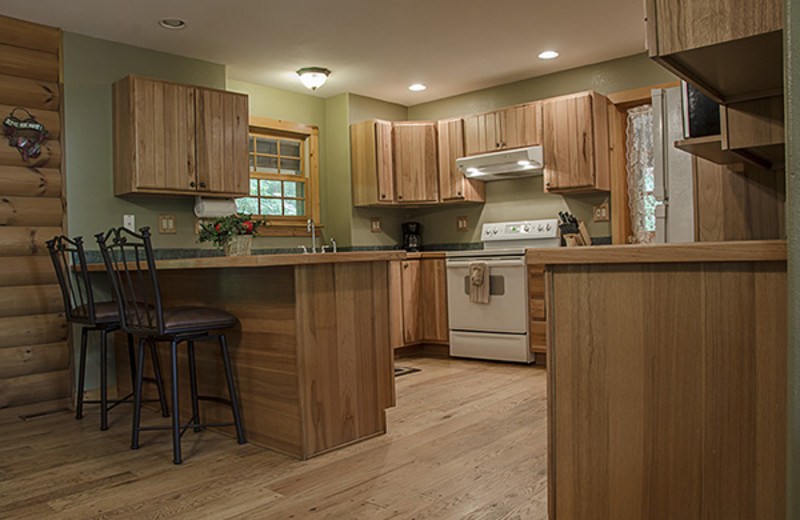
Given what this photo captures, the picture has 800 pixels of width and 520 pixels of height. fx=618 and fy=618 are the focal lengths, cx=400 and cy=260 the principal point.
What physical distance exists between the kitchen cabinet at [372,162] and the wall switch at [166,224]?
1745 millimetres

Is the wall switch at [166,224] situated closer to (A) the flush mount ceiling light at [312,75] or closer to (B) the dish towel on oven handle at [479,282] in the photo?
(A) the flush mount ceiling light at [312,75]

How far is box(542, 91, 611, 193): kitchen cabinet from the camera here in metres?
4.69

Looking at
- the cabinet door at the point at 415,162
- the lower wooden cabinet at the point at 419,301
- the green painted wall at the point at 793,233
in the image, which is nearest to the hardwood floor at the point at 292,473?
the green painted wall at the point at 793,233

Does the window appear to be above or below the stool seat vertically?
above

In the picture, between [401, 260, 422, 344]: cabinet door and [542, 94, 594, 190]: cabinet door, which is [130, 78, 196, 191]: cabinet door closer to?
[401, 260, 422, 344]: cabinet door

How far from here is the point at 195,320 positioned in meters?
2.67

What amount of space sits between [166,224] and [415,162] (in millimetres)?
2295

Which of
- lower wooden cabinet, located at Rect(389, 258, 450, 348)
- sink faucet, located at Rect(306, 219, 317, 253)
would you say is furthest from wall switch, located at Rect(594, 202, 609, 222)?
sink faucet, located at Rect(306, 219, 317, 253)

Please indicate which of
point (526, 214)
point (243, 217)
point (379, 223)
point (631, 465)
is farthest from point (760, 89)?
point (379, 223)

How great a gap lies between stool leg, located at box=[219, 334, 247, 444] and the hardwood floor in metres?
0.06

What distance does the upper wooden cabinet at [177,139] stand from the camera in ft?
12.9

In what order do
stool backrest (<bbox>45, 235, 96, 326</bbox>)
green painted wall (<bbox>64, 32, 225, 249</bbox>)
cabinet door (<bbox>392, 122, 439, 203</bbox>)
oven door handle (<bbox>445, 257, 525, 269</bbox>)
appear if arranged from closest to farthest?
1. stool backrest (<bbox>45, 235, 96, 326</bbox>)
2. green painted wall (<bbox>64, 32, 225, 249</bbox>)
3. oven door handle (<bbox>445, 257, 525, 269</bbox>)
4. cabinet door (<bbox>392, 122, 439, 203</bbox>)

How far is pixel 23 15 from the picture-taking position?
3627mm

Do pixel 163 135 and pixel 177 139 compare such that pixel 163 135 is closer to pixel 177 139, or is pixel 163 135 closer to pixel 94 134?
pixel 177 139
